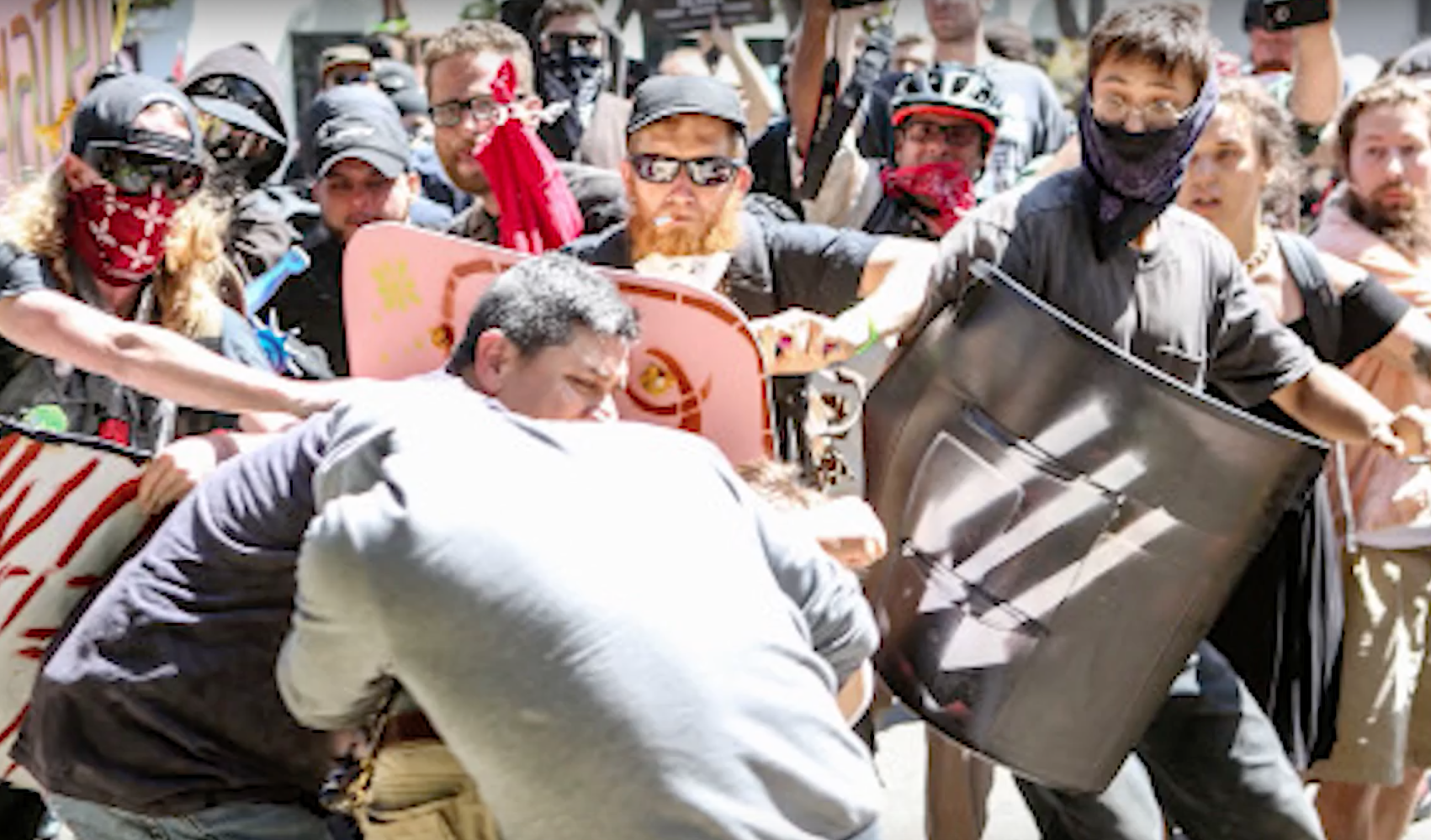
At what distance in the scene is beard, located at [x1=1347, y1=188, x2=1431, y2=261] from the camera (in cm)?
546

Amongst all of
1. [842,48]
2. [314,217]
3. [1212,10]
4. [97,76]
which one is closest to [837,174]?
[842,48]

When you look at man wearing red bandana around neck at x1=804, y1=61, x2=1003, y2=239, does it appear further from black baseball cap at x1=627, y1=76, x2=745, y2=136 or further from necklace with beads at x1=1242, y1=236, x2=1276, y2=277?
black baseball cap at x1=627, y1=76, x2=745, y2=136

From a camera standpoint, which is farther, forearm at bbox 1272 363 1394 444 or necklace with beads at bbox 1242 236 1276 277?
necklace with beads at bbox 1242 236 1276 277

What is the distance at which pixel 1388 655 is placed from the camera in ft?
16.5

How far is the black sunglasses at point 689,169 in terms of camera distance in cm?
433

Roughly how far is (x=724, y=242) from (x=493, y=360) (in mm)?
1150

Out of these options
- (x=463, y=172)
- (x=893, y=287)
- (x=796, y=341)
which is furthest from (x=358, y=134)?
(x=796, y=341)

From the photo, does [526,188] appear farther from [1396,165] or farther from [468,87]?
[1396,165]

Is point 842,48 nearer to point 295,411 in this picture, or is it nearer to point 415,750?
point 295,411

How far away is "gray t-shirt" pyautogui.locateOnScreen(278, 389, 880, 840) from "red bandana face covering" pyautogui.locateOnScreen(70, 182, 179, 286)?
1465 millimetres

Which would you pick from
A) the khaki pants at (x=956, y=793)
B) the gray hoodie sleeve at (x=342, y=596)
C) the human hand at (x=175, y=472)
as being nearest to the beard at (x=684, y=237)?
the human hand at (x=175, y=472)

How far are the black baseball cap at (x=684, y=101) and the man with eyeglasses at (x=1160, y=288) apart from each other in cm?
48

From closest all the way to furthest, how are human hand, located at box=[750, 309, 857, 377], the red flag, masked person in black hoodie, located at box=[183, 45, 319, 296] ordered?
human hand, located at box=[750, 309, 857, 377], the red flag, masked person in black hoodie, located at box=[183, 45, 319, 296]

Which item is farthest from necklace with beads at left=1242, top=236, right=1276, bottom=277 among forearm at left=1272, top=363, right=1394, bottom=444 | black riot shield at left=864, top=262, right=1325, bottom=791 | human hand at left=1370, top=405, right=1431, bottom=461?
black riot shield at left=864, top=262, right=1325, bottom=791
